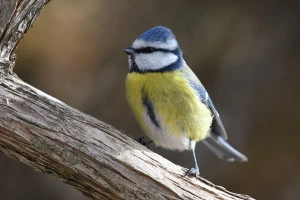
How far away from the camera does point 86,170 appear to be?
7.23 ft

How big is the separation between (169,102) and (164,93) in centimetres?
6

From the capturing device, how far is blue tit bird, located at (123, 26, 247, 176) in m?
2.62

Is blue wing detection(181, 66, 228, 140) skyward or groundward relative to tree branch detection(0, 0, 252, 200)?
skyward

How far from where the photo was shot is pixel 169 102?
260 centimetres

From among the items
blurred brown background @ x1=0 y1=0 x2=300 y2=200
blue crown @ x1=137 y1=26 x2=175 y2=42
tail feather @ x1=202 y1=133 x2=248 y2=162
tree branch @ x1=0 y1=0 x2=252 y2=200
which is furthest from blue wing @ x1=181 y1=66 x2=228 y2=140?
blurred brown background @ x1=0 y1=0 x2=300 y2=200

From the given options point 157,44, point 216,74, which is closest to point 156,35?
point 157,44

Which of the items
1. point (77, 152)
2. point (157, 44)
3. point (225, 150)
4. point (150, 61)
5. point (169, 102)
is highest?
point (157, 44)

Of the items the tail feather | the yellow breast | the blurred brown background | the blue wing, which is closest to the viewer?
the yellow breast

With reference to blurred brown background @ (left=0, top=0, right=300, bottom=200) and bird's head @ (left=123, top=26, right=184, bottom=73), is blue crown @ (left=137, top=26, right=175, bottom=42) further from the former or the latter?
blurred brown background @ (left=0, top=0, right=300, bottom=200)

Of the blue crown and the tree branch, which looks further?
the blue crown

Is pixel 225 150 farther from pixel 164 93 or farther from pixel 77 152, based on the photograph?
pixel 77 152

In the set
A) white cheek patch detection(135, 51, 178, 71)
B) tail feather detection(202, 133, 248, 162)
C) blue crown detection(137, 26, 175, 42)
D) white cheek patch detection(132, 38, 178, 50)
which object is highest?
blue crown detection(137, 26, 175, 42)

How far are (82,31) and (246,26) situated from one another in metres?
1.35

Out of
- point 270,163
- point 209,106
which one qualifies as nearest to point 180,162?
point 270,163
